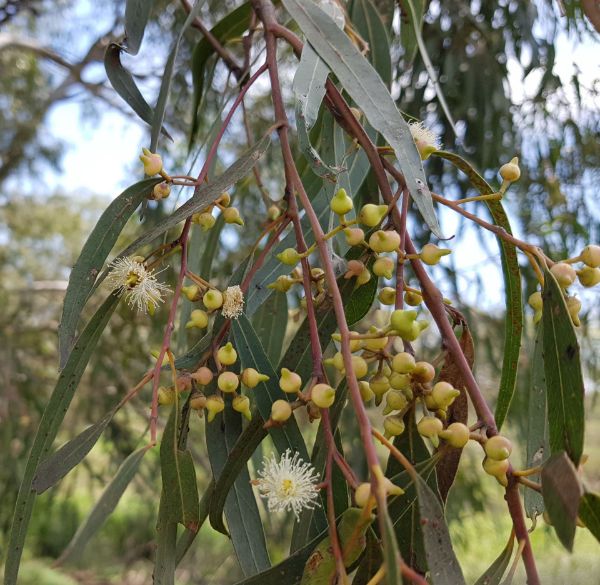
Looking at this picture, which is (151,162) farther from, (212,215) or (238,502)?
(238,502)

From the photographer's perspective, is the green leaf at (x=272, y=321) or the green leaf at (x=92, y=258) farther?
the green leaf at (x=272, y=321)

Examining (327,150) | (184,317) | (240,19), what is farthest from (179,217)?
(240,19)

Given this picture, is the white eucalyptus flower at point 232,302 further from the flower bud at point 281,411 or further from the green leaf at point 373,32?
the green leaf at point 373,32

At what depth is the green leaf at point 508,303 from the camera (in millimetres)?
650

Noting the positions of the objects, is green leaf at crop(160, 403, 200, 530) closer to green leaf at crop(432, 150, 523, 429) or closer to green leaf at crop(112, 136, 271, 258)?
green leaf at crop(112, 136, 271, 258)

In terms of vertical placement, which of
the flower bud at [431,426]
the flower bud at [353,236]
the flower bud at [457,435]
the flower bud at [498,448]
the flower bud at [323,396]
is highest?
the flower bud at [353,236]

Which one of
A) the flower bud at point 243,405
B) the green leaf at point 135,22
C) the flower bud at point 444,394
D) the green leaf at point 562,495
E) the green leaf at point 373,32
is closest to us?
the green leaf at point 562,495

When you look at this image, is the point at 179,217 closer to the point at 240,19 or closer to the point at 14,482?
the point at 240,19

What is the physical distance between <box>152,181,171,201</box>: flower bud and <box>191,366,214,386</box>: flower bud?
0.15 metres

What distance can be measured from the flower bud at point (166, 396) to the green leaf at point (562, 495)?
28 centimetres

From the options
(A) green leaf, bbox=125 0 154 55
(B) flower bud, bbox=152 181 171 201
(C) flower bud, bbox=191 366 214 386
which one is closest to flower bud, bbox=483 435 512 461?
(C) flower bud, bbox=191 366 214 386

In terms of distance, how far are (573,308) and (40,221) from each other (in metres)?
6.36

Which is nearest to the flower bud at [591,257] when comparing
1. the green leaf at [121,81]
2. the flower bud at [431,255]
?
the flower bud at [431,255]

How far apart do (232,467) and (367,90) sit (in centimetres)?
32
